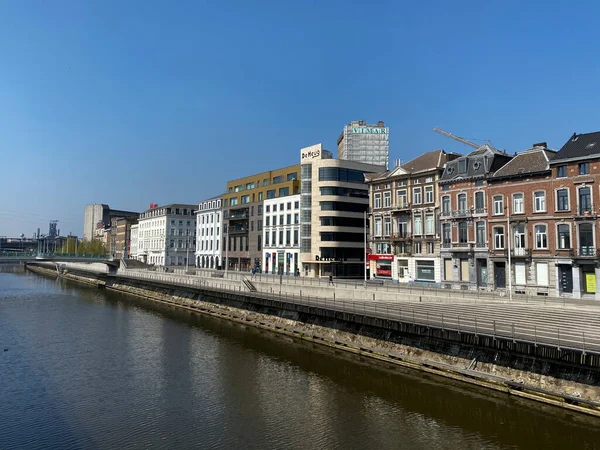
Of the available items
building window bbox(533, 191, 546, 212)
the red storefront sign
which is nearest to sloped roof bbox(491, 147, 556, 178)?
building window bbox(533, 191, 546, 212)

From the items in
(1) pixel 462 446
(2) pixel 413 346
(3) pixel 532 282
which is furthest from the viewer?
(3) pixel 532 282

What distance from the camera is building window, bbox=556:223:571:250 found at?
44.8m

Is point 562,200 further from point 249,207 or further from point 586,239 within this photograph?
point 249,207

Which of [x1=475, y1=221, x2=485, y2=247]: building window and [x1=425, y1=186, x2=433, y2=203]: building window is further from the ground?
[x1=425, y1=186, x2=433, y2=203]: building window

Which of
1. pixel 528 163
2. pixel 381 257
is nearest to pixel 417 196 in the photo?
pixel 381 257

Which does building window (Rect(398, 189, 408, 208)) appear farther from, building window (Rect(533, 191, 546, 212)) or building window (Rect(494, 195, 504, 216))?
building window (Rect(533, 191, 546, 212))

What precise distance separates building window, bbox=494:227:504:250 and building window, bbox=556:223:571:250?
6038mm

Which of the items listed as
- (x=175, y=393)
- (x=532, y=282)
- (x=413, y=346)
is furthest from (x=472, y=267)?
(x=175, y=393)

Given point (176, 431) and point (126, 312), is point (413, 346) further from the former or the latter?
point (126, 312)

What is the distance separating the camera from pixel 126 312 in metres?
65.9

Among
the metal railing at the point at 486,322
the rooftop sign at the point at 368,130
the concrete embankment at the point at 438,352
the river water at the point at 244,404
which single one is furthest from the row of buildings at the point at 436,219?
the rooftop sign at the point at 368,130

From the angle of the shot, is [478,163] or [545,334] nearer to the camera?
[545,334]

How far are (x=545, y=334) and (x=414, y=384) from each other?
882cm

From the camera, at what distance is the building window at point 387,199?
2562 inches
